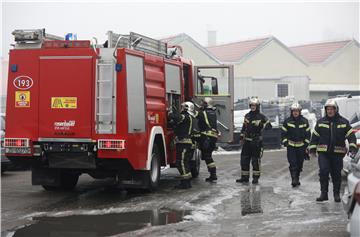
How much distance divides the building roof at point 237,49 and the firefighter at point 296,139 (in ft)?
84.0

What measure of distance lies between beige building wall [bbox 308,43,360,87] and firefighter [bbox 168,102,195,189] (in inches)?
1223

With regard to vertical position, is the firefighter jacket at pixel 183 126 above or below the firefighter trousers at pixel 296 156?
above

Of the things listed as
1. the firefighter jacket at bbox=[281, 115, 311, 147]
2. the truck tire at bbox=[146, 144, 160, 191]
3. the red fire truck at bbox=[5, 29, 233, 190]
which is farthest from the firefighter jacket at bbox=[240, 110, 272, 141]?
the red fire truck at bbox=[5, 29, 233, 190]

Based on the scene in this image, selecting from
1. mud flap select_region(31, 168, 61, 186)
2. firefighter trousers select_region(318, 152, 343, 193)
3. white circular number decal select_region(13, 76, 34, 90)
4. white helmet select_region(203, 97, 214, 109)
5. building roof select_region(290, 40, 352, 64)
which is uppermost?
building roof select_region(290, 40, 352, 64)

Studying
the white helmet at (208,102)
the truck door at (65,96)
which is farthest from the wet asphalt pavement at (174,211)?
the white helmet at (208,102)

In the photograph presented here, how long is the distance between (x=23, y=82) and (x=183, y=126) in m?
3.04

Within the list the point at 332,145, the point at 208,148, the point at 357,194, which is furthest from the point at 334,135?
the point at 357,194

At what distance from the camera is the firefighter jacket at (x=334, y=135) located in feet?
30.2

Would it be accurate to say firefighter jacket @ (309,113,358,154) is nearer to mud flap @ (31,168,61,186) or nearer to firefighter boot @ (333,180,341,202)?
firefighter boot @ (333,180,341,202)

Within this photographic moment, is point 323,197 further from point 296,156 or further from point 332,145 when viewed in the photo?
point 296,156

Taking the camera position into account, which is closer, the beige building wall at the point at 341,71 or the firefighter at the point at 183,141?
the firefighter at the point at 183,141

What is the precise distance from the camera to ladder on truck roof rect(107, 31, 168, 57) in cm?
957

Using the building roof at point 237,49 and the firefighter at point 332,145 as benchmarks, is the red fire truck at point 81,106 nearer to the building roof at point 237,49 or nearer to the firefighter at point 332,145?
the firefighter at point 332,145

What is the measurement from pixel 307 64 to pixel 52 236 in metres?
35.1
